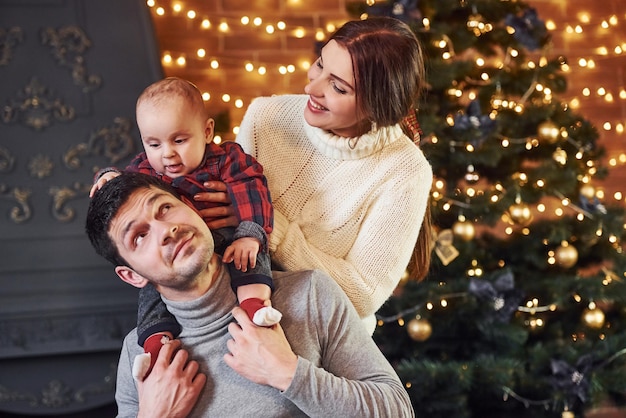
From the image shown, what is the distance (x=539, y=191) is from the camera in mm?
3557

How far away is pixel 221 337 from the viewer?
1.66 meters

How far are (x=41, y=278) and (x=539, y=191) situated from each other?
6.91 ft

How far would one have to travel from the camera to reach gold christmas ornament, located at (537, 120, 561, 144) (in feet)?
11.7

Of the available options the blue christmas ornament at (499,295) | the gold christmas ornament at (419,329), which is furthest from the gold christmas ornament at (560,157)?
the gold christmas ornament at (419,329)

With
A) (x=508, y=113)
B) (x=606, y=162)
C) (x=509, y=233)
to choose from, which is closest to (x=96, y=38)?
(x=508, y=113)

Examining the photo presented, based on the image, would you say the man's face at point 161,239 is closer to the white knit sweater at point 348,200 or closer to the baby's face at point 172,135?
the baby's face at point 172,135

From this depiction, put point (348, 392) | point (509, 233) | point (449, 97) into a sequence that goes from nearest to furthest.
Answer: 1. point (348, 392)
2. point (449, 97)
3. point (509, 233)

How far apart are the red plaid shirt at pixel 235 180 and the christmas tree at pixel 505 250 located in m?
1.76

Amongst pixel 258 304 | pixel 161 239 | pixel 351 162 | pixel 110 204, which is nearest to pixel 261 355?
pixel 258 304

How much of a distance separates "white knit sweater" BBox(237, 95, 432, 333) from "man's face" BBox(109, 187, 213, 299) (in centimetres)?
26

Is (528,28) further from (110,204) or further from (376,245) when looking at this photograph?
(110,204)

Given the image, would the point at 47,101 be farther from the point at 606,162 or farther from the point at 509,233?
the point at 606,162

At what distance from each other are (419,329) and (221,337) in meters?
1.88

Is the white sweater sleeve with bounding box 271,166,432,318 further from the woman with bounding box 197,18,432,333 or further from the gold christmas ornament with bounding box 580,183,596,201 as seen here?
the gold christmas ornament with bounding box 580,183,596,201
